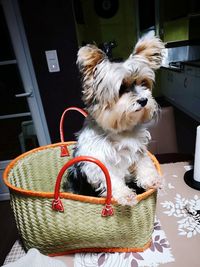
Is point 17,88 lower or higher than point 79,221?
higher

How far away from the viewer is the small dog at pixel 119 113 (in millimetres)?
798

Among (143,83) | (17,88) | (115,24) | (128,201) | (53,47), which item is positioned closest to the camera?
(128,201)

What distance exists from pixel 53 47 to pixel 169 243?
5.49ft

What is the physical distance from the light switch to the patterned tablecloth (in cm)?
143

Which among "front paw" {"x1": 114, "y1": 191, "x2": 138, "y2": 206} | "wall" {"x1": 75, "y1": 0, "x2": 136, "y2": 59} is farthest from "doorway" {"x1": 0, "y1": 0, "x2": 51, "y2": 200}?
"wall" {"x1": 75, "y1": 0, "x2": 136, "y2": 59}

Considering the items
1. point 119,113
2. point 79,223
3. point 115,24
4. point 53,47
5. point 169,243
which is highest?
point 115,24

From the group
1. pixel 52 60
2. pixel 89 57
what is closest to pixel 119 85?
pixel 89 57

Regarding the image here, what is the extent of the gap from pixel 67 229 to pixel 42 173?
0.45 metres

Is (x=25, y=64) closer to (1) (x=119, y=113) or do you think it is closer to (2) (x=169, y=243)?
(1) (x=119, y=113)

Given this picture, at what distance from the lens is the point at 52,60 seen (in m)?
1.88

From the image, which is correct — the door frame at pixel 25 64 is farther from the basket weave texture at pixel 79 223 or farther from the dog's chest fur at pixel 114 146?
the basket weave texture at pixel 79 223

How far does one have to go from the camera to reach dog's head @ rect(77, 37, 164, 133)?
0.80 meters

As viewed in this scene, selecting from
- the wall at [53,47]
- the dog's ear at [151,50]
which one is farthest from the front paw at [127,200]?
the wall at [53,47]

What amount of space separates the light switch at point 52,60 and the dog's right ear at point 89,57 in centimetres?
117
